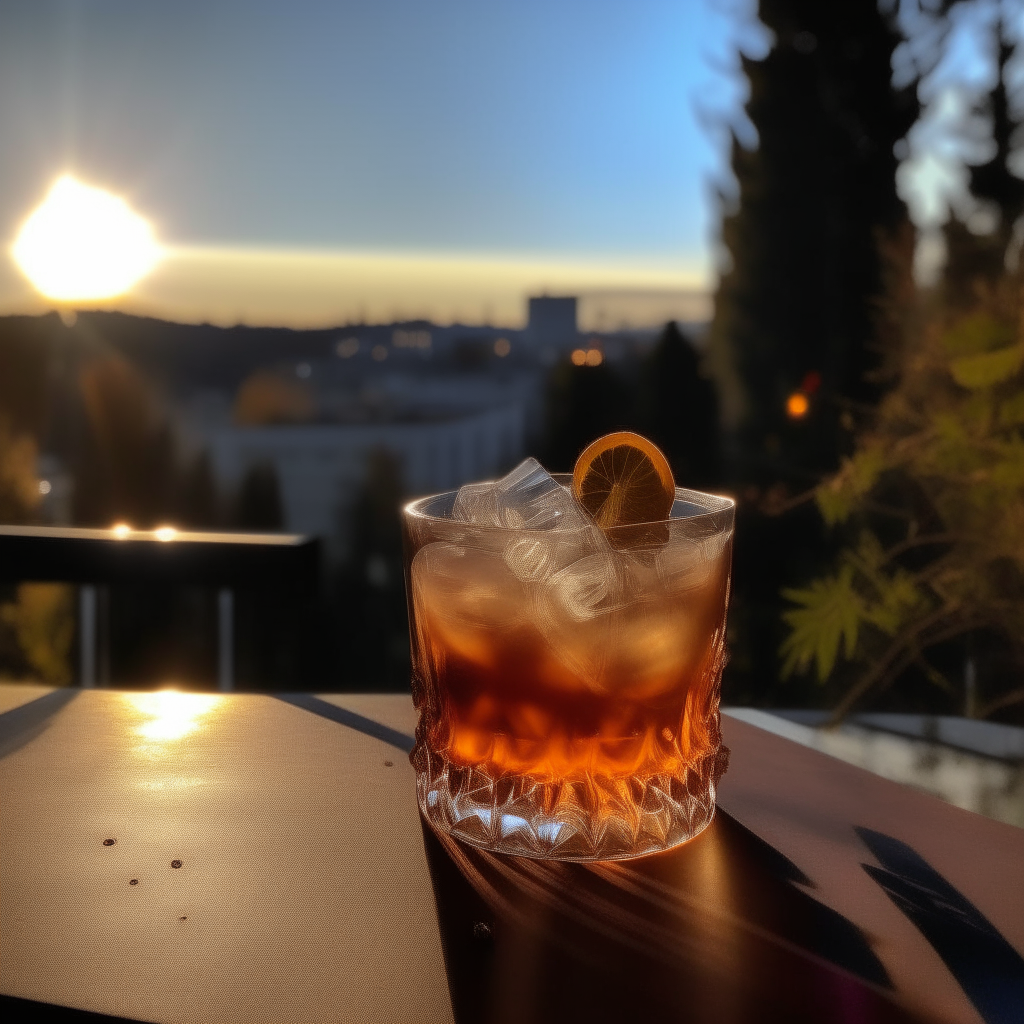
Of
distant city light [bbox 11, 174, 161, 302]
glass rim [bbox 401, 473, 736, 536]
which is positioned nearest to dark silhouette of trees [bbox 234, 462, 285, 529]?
distant city light [bbox 11, 174, 161, 302]

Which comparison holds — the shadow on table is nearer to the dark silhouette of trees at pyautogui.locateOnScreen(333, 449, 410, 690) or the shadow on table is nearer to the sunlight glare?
the sunlight glare

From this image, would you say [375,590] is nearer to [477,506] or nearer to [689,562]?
[477,506]

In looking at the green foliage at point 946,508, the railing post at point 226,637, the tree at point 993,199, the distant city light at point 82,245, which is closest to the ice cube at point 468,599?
the green foliage at point 946,508

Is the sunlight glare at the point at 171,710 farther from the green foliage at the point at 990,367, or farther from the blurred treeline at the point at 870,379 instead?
the green foliage at the point at 990,367

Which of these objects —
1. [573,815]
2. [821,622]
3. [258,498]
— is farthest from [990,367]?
[258,498]

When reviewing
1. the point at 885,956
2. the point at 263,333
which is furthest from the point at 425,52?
the point at 885,956

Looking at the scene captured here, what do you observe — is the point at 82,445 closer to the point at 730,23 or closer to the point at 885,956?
the point at 730,23
